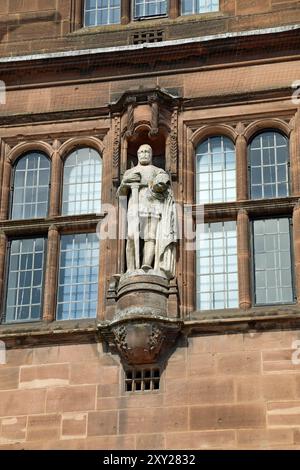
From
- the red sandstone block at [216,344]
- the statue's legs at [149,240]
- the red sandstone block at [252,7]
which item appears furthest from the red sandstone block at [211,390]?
the red sandstone block at [252,7]

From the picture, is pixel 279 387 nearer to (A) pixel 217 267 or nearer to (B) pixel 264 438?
(B) pixel 264 438

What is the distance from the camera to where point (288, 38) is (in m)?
19.6

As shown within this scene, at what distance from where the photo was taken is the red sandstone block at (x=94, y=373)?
17656 millimetres

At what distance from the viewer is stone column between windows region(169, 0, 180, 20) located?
20.7 metres

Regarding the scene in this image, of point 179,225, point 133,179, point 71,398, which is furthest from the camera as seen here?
point 133,179

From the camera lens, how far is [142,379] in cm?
1756

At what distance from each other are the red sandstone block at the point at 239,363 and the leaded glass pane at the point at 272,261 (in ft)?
3.26

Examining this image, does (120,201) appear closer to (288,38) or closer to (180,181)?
(180,181)

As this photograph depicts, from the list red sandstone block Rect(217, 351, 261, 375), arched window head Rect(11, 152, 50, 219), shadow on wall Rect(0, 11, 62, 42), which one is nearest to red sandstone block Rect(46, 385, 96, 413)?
red sandstone block Rect(217, 351, 261, 375)

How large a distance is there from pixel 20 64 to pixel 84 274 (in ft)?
12.1

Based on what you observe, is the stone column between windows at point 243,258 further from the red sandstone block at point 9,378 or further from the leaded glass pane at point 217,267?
the red sandstone block at point 9,378

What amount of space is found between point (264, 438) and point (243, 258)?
8.97 feet

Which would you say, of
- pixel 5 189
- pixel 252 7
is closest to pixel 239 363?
pixel 5 189

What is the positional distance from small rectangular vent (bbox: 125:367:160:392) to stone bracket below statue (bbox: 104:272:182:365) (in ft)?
0.45
